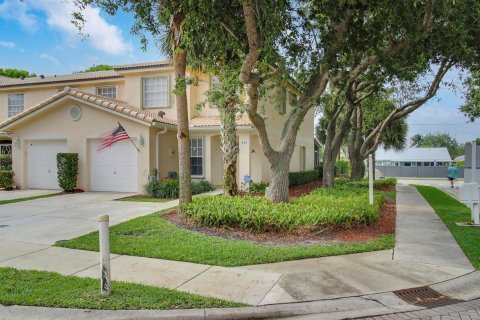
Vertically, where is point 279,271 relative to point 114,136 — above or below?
below

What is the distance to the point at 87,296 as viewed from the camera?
15.2 ft

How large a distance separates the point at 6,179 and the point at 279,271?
16197mm

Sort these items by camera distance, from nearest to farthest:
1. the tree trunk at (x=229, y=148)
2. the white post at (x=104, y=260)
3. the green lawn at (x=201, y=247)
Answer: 1. the white post at (x=104, y=260)
2. the green lawn at (x=201, y=247)
3. the tree trunk at (x=229, y=148)

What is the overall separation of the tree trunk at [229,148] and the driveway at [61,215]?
6.68 feet

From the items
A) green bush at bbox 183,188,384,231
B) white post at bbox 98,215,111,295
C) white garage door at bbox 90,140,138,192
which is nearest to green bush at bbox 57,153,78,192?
white garage door at bbox 90,140,138,192

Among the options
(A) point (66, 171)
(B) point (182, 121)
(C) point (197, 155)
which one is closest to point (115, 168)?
(A) point (66, 171)

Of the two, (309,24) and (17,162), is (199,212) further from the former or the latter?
(17,162)

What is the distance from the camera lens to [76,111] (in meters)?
16.3

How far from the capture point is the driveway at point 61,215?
820 centimetres

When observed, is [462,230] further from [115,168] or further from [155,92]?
[155,92]

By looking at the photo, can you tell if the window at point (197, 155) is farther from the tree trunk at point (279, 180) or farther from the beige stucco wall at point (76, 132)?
the tree trunk at point (279, 180)

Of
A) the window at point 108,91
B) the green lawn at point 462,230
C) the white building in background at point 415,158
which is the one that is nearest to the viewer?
the green lawn at point 462,230

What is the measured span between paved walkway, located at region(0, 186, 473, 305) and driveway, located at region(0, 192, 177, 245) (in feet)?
2.55

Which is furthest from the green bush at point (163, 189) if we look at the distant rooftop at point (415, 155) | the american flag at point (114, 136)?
the distant rooftop at point (415, 155)
